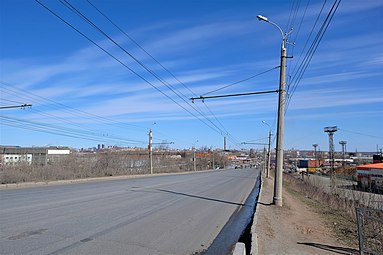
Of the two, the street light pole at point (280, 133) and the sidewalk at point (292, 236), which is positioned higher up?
the street light pole at point (280, 133)

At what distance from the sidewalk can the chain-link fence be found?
0.49 m

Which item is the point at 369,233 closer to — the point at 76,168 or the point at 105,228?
the point at 105,228

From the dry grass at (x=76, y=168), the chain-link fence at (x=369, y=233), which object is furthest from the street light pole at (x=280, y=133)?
the dry grass at (x=76, y=168)

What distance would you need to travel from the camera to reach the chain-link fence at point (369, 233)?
281 inches

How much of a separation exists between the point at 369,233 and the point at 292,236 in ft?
6.39

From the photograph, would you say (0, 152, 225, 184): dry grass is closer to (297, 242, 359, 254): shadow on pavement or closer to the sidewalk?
the sidewalk

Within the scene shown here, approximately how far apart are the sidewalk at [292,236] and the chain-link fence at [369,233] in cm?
49

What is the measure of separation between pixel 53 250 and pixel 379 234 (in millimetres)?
7253

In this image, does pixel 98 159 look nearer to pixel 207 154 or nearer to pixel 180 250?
pixel 180 250

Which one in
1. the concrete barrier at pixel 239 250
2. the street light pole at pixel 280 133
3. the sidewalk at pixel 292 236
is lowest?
the sidewalk at pixel 292 236

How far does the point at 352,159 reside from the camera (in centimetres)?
12344

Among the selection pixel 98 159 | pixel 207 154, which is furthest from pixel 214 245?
pixel 207 154

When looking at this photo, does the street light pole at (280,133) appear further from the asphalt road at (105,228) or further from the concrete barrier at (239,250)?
the concrete barrier at (239,250)

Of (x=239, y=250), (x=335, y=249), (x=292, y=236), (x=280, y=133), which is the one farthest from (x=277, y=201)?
(x=239, y=250)
